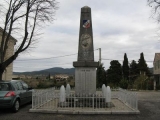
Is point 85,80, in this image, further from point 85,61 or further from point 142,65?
point 142,65

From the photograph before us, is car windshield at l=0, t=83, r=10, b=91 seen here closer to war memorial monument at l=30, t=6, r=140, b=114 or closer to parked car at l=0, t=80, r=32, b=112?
parked car at l=0, t=80, r=32, b=112

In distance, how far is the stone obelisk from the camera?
1228 cm

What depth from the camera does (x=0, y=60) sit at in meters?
15.4

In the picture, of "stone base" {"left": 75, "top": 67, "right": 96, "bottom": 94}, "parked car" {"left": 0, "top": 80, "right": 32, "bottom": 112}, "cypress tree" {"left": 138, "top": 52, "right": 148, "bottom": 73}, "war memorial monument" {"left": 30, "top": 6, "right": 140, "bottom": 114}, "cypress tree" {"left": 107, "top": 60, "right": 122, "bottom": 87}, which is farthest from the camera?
"cypress tree" {"left": 138, "top": 52, "right": 148, "bottom": 73}

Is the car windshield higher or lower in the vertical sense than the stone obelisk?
lower

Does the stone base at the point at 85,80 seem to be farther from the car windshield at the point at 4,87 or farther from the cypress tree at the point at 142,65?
the cypress tree at the point at 142,65

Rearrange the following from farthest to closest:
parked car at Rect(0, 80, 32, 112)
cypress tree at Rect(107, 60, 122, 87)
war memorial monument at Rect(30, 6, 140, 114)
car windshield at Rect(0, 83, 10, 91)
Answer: cypress tree at Rect(107, 60, 122, 87), war memorial monument at Rect(30, 6, 140, 114), car windshield at Rect(0, 83, 10, 91), parked car at Rect(0, 80, 32, 112)

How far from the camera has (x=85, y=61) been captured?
1237cm

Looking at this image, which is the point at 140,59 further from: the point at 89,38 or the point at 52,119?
the point at 52,119

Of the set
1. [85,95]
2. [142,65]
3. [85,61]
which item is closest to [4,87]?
[85,95]

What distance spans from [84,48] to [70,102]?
315 cm

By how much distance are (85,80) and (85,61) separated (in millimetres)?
1022

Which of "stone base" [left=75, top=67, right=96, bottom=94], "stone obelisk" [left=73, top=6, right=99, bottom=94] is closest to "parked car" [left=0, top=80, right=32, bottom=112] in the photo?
"stone base" [left=75, top=67, right=96, bottom=94]

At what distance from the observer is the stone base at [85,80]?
40.2 ft
